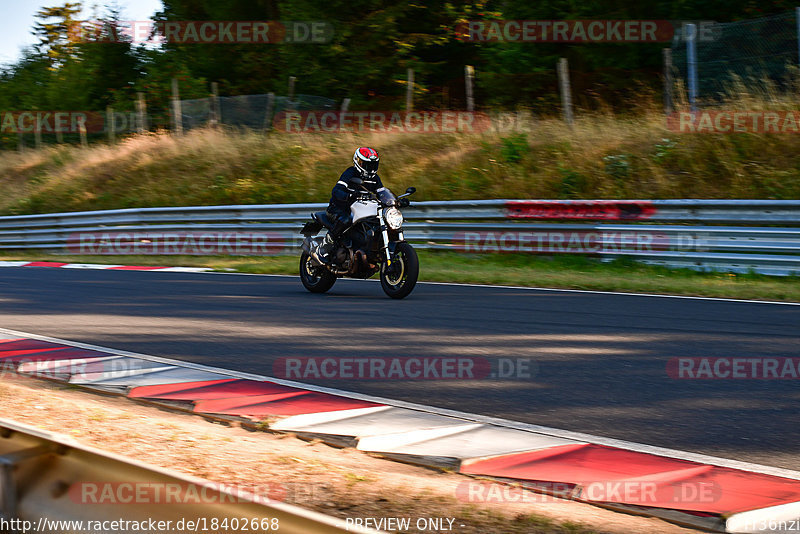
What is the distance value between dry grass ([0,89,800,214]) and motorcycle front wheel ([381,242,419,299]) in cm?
785

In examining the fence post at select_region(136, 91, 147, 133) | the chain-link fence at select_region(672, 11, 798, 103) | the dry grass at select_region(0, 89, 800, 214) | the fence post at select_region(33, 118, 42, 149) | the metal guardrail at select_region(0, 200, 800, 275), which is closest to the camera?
the metal guardrail at select_region(0, 200, 800, 275)

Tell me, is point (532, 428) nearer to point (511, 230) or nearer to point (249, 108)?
point (511, 230)

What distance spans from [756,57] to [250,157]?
14.2 meters

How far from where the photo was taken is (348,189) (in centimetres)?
1077

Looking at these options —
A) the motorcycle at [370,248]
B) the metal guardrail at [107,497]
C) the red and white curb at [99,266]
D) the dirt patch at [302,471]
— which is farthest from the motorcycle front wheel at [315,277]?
the metal guardrail at [107,497]

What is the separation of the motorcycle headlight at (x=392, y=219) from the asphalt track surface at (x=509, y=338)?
3.05 feet

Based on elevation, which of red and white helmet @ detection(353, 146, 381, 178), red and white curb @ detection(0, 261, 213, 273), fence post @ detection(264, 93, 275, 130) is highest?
fence post @ detection(264, 93, 275, 130)

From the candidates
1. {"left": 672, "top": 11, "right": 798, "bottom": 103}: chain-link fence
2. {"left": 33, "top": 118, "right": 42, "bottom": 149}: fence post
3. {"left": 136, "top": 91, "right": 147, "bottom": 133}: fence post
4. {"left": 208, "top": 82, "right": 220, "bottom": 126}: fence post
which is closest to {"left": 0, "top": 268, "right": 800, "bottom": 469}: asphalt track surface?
{"left": 672, "top": 11, "right": 798, "bottom": 103}: chain-link fence

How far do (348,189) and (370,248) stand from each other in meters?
0.81

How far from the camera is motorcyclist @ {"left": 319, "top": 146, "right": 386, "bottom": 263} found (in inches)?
417

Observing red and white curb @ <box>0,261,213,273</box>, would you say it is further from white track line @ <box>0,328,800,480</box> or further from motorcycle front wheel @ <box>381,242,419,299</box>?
white track line @ <box>0,328,800,480</box>

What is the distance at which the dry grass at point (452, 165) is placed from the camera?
1634 centimetres

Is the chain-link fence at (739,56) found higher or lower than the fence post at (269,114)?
lower

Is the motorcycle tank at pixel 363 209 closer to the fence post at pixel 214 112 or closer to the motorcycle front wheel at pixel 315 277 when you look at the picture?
the motorcycle front wheel at pixel 315 277
